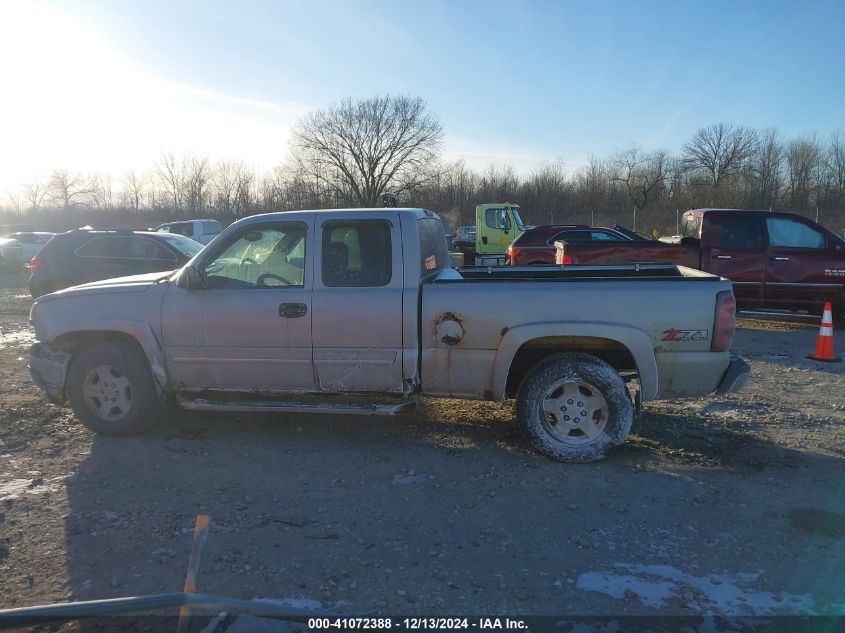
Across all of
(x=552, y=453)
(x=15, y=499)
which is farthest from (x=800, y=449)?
(x=15, y=499)

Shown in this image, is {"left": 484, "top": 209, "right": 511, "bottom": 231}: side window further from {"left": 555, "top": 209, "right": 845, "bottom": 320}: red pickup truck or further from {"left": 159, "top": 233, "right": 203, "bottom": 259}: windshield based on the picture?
{"left": 159, "top": 233, "right": 203, "bottom": 259}: windshield

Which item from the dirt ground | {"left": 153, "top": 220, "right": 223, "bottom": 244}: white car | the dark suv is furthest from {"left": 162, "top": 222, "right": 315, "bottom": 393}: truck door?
{"left": 153, "top": 220, "right": 223, "bottom": 244}: white car

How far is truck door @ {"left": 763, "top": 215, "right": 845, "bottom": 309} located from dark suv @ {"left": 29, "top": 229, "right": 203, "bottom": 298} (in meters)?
9.94

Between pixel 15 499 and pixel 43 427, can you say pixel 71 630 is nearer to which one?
pixel 15 499

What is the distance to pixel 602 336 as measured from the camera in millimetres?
4648

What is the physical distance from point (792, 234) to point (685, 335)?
24.6 feet

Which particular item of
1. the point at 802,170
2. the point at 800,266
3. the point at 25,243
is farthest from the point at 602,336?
the point at 802,170

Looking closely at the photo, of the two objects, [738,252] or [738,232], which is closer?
[738,252]

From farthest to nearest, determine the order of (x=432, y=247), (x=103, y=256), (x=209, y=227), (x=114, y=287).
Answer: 1. (x=209, y=227)
2. (x=103, y=256)
3. (x=432, y=247)
4. (x=114, y=287)

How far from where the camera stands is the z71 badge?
4637 mm

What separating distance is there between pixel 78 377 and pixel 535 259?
1041 cm

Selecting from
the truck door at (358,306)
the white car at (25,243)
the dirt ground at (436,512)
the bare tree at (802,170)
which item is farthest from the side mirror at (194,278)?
the bare tree at (802,170)

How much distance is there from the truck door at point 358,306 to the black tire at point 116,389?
1530 mm

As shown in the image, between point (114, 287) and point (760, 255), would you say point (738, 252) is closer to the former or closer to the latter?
point (760, 255)
